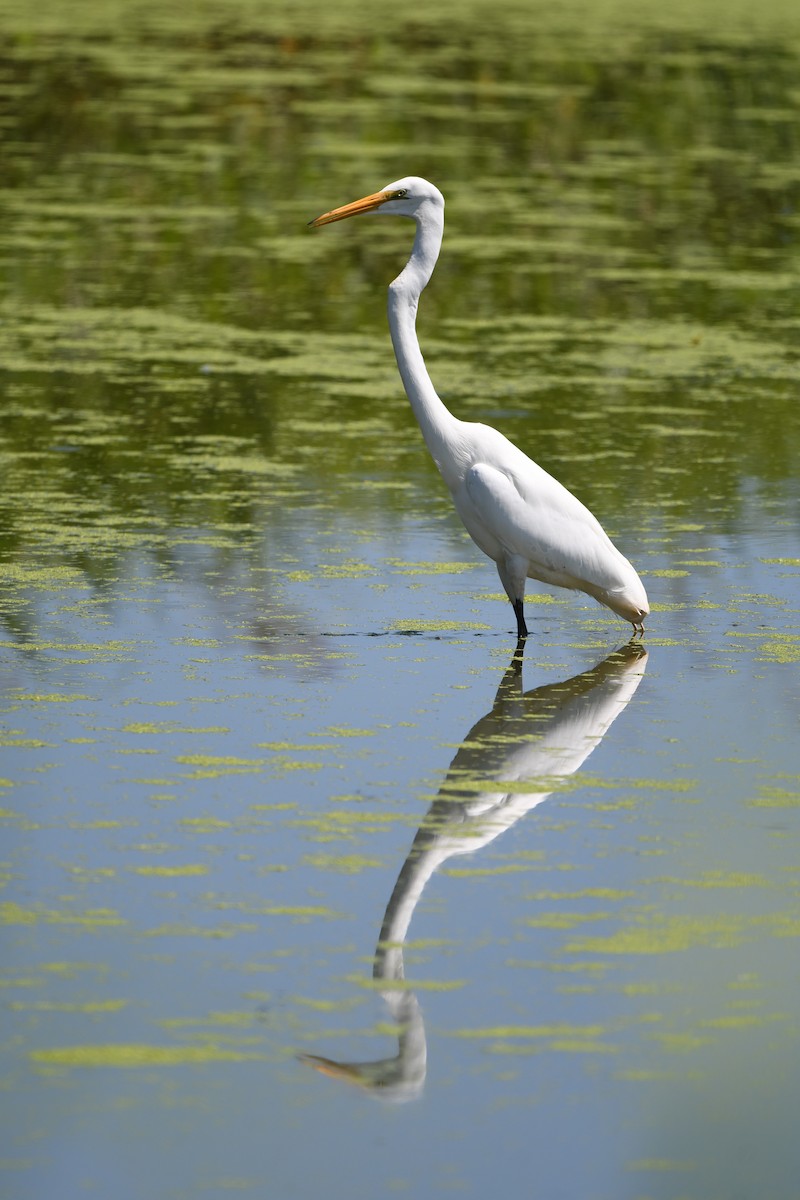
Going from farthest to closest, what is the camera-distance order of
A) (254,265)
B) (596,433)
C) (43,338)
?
1. (254,265)
2. (43,338)
3. (596,433)

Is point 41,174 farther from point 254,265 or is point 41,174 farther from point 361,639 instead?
point 361,639

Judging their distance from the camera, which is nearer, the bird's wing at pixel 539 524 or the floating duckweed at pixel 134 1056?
the floating duckweed at pixel 134 1056

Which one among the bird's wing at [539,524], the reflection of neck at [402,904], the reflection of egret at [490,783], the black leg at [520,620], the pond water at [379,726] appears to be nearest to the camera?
the pond water at [379,726]

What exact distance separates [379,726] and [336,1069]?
173 centimetres

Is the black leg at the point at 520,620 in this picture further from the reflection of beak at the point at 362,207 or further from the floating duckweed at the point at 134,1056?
the floating duckweed at the point at 134,1056

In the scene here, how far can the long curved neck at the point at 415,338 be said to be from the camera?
5.48 m

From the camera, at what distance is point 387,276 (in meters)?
11.1

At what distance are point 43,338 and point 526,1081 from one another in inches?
268

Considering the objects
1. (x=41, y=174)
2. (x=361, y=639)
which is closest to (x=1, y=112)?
(x=41, y=174)

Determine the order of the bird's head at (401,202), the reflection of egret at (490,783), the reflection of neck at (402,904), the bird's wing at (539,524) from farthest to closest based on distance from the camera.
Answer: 1. the bird's head at (401,202)
2. the bird's wing at (539,524)
3. the reflection of neck at (402,904)
4. the reflection of egret at (490,783)

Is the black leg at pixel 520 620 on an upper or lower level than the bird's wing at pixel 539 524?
lower

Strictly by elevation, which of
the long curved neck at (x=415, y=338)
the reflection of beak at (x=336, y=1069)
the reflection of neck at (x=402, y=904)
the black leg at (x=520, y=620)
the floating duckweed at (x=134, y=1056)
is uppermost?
the long curved neck at (x=415, y=338)

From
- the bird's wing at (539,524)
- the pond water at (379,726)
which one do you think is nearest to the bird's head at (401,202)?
the bird's wing at (539,524)

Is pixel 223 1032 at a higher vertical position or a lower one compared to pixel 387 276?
higher
